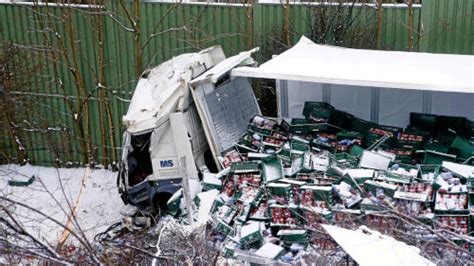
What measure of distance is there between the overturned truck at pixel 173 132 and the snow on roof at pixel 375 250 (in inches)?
148

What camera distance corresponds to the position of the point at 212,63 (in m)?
10.6

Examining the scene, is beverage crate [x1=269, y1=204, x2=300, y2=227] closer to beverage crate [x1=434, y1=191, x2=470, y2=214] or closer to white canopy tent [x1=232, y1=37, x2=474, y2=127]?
beverage crate [x1=434, y1=191, x2=470, y2=214]

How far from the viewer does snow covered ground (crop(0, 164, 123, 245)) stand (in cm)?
1005

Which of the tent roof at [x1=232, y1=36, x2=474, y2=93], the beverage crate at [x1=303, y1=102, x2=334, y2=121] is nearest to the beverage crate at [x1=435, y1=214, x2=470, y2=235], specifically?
the tent roof at [x1=232, y1=36, x2=474, y2=93]

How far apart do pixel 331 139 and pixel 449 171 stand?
1.83m

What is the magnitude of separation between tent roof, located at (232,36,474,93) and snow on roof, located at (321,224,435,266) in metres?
3.29

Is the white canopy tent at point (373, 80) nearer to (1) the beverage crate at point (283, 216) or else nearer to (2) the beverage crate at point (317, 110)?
(2) the beverage crate at point (317, 110)

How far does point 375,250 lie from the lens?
545 centimetres

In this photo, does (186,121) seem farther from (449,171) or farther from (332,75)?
(449,171)

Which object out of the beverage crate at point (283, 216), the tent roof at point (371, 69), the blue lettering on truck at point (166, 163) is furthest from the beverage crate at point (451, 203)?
the blue lettering on truck at point (166, 163)

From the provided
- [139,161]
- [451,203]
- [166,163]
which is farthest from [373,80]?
[139,161]

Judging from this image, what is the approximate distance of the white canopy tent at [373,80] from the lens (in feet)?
29.0

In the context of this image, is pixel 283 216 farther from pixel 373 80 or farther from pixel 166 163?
pixel 373 80

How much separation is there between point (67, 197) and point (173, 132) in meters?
2.65
